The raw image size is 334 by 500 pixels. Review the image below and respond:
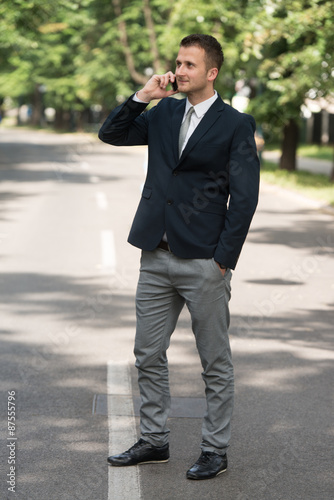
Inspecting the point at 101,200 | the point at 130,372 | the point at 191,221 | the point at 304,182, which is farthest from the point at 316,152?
the point at 191,221

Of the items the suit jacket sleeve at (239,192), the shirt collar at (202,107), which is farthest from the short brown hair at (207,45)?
the suit jacket sleeve at (239,192)

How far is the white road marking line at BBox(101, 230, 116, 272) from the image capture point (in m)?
9.88

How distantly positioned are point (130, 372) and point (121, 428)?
1.12 metres

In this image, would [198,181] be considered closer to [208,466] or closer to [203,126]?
[203,126]

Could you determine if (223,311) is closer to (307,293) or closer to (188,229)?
(188,229)

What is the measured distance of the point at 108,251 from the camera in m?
10.9

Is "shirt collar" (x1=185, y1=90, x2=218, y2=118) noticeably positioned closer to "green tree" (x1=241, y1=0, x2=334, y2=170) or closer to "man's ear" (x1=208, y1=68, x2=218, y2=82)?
"man's ear" (x1=208, y1=68, x2=218, y2=82)

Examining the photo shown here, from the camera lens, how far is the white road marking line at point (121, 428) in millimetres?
3795

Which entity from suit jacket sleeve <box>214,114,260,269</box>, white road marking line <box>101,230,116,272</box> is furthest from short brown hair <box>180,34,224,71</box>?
white road marking line <box>101,230,116,272</box>

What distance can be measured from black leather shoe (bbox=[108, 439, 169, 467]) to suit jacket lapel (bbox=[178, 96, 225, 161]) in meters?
1.39

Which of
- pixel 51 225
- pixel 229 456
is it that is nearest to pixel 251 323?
pixel 229 456

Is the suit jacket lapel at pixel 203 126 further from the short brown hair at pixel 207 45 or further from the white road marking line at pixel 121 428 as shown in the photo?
the white road marking line at pixel 121 428

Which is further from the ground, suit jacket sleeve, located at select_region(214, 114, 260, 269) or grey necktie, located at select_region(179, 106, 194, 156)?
grey necktie, located at select_region(179, 106, 194, 156)

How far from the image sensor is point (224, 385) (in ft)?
13.1
